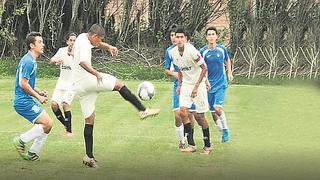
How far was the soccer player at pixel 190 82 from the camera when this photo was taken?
35.0 feet

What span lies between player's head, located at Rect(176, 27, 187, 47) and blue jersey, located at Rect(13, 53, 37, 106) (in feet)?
7.14

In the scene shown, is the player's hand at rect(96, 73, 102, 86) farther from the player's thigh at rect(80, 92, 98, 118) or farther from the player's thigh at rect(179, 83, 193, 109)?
the player's thigh at rect(179, 83, 193, 109)

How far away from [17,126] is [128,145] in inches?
123

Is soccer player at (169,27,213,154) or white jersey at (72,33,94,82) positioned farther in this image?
soccer player at (169,27,213,154)

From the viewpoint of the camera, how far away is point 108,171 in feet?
30.5

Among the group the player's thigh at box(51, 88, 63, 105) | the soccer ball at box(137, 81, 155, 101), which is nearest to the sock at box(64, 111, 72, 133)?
the player's thigh at box(51, 88, 63, 105)

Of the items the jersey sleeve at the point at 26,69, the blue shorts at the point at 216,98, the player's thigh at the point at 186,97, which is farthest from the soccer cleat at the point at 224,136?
the jersey sleeve at the point at 26,69

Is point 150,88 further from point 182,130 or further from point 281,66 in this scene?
point 281,66

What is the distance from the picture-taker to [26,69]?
9.89m

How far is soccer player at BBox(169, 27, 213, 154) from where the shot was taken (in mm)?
10680

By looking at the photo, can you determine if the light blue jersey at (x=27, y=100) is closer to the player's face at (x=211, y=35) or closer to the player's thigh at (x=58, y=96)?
the player's thigh at (x=58, y=96)

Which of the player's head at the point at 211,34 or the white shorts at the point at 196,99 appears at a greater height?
the player's head at the point at 211,34

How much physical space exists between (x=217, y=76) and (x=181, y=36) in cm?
178

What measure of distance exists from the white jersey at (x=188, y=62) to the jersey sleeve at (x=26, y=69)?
88.3 inches
